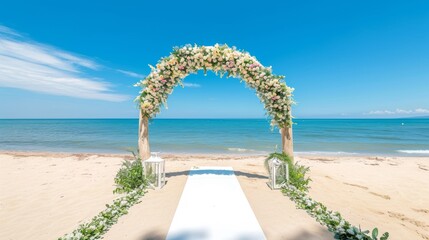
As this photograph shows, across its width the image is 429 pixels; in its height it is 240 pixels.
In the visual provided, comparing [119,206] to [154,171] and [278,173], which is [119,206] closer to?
[154,171]

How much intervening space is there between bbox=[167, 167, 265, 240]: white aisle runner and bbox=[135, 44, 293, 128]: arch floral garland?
256cm

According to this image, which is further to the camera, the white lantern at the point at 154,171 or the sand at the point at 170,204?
the white lantern at the point at 154,171

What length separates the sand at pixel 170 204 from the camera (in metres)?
4.11

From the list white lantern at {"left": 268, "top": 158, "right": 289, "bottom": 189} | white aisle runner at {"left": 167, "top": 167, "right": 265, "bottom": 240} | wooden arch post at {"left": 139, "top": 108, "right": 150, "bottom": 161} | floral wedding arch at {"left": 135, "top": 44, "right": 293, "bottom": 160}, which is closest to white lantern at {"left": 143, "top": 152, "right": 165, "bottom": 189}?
wooden arch post at {"left": 139, "top": 108, "right": 150, "bottom": 161}

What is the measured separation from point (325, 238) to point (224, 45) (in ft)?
17.9

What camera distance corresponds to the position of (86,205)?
5.51 m

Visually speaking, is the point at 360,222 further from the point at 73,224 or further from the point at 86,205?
the point at 86,205

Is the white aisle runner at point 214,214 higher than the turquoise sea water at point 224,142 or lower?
higher

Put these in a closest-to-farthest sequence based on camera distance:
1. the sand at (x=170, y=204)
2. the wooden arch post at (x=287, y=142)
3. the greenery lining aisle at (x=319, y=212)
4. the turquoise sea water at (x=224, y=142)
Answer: the greenery lining aisle at (x=319, y=212) < the sand at (x=170, y=204) < the wooden arch post at (x=287, y=142) < the turquoise sea water at (x=224, y=142)

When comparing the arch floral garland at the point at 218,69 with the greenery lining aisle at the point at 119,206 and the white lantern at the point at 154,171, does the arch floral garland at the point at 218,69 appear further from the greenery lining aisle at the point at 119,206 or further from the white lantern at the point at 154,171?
the greenery lining aisle at the point at 119,206

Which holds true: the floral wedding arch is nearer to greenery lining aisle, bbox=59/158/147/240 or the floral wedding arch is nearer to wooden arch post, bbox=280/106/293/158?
wooden arch post, bbox=280/106/293/158

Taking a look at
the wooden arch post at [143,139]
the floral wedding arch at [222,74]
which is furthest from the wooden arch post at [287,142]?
the wooden arch post at [143,139]

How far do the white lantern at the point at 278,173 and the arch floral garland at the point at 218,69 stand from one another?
44.5 inches

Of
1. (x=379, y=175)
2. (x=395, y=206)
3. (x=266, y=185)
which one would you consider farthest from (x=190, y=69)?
(x=379, y=175)
